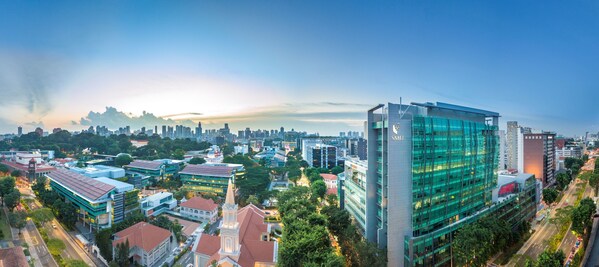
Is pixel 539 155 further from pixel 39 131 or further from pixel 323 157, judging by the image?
pixel 39 131

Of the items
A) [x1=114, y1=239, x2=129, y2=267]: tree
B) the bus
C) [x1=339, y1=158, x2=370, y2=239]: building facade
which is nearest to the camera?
[x1=114, y1=239, x2=129, y2=267]: tree

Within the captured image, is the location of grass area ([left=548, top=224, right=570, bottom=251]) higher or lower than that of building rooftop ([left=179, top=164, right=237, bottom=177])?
lower

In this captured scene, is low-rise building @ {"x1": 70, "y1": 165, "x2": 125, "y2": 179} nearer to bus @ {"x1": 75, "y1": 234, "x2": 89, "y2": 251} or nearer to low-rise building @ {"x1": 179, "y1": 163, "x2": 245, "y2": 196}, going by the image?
low-rise building @ {"x1": 179, "y1": 163, "x2": 245, "y2": 196}

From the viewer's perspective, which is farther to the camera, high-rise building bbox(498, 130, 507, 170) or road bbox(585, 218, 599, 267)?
high-rise building bbox(498, 130, 507, 170)

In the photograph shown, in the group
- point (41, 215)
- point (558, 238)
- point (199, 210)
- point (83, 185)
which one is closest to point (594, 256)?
point (558, 238)

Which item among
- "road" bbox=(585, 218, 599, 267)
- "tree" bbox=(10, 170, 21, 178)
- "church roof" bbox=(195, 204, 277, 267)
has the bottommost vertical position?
"road" bbox=(585, 218, 599, 267)

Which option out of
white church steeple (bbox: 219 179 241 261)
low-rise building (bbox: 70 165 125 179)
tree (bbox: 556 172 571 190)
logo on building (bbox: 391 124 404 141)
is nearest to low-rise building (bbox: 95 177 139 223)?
low-rise building (bbox: 70 165 125 179)
